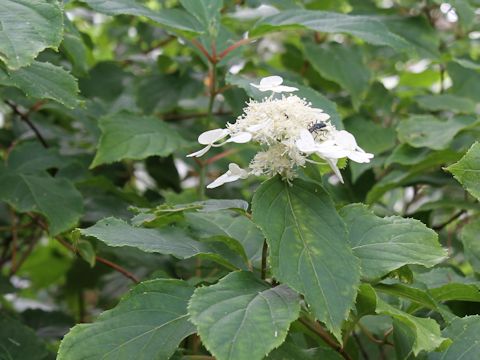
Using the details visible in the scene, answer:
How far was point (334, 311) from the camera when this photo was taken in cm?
101

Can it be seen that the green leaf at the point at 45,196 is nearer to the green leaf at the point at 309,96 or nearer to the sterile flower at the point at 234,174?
the green leaf at the point at 309,96

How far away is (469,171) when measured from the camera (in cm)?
123

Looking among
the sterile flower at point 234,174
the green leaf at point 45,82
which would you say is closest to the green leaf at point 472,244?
the sterile flower at point 234,174

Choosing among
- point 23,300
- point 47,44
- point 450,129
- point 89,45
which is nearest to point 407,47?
point 450,129

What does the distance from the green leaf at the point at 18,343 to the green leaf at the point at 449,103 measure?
118 cm

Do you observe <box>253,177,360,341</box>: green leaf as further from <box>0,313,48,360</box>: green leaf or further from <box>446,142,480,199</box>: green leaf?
<box>0,313,48,360</box>: green leaf

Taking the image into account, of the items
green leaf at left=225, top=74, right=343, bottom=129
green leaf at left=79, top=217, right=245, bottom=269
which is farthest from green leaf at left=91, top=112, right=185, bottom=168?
green leaf at left=79, top=217, right=245, bottom=269

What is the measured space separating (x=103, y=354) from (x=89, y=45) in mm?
1429

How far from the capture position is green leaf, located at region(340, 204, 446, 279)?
112 cm

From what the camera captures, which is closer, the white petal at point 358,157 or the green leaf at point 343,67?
the white petal at point 358,157

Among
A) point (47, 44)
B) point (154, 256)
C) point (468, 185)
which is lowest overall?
point (154, 256)

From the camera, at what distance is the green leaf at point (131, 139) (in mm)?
1678

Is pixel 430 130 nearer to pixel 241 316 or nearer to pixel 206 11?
pixel 206 11

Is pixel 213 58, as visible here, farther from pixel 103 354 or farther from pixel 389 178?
pixel 103 354
